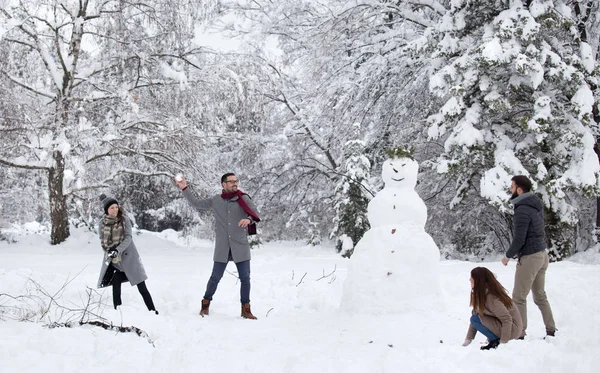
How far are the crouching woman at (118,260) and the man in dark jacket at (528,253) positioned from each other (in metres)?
3.97

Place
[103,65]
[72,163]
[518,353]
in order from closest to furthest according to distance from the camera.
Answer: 1. [518,353]
2. [72,163]
3. [103,65]

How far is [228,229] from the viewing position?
20.8ft

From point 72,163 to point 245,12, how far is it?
851 cm

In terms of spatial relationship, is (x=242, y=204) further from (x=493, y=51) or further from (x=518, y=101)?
(x=518, y=101)

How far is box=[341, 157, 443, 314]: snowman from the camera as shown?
5777mm

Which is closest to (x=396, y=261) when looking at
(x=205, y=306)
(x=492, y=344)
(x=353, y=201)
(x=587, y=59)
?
(x=492, y=344)

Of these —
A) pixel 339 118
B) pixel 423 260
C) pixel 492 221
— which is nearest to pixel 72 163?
pixel 339 118

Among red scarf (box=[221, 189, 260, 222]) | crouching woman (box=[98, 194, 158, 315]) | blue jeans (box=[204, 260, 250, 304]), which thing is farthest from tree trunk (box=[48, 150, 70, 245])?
blue jeans (box=[204, 260, 250, 304])

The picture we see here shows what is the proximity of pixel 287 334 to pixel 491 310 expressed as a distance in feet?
6.41

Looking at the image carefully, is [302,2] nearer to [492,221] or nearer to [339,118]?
[339,118]

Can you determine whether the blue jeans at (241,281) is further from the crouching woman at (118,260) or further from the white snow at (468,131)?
the white snow at (468,131)

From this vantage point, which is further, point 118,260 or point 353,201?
point 353,201

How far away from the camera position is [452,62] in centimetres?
1070

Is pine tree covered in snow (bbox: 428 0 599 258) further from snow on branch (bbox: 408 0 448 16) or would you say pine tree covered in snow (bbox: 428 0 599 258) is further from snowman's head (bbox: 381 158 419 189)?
snowman's head (bbox: 381 158 419 189)
